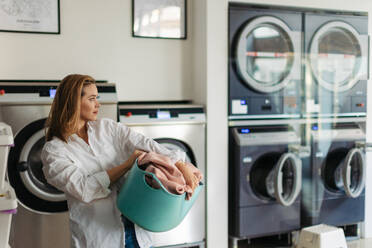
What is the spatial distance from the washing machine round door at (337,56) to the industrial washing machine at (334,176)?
38cm

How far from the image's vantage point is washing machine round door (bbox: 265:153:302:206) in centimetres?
367

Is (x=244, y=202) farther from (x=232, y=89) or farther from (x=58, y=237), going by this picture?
(x=58, y=237)

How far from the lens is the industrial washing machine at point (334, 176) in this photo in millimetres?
3934

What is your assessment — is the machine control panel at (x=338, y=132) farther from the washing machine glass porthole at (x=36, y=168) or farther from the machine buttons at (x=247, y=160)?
the washing machine glass porthole at (x=36, y=168)

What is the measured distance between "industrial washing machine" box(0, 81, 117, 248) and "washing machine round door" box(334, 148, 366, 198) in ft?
6.58

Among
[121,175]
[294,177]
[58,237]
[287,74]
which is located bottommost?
[58,237]

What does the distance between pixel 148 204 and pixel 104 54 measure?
6.70 ft

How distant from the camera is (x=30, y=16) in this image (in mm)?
3424

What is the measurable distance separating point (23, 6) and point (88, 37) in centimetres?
51

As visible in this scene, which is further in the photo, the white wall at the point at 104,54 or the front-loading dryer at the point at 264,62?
the front-loading dryer at the point at 264,62

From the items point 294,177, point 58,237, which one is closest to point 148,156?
point 58,237

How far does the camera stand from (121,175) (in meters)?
2.06

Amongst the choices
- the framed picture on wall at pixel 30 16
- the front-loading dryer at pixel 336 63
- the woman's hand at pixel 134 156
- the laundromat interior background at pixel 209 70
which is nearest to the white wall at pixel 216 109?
the laundromat interior background at pixel 209 70

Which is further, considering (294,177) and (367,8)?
(367,8)
